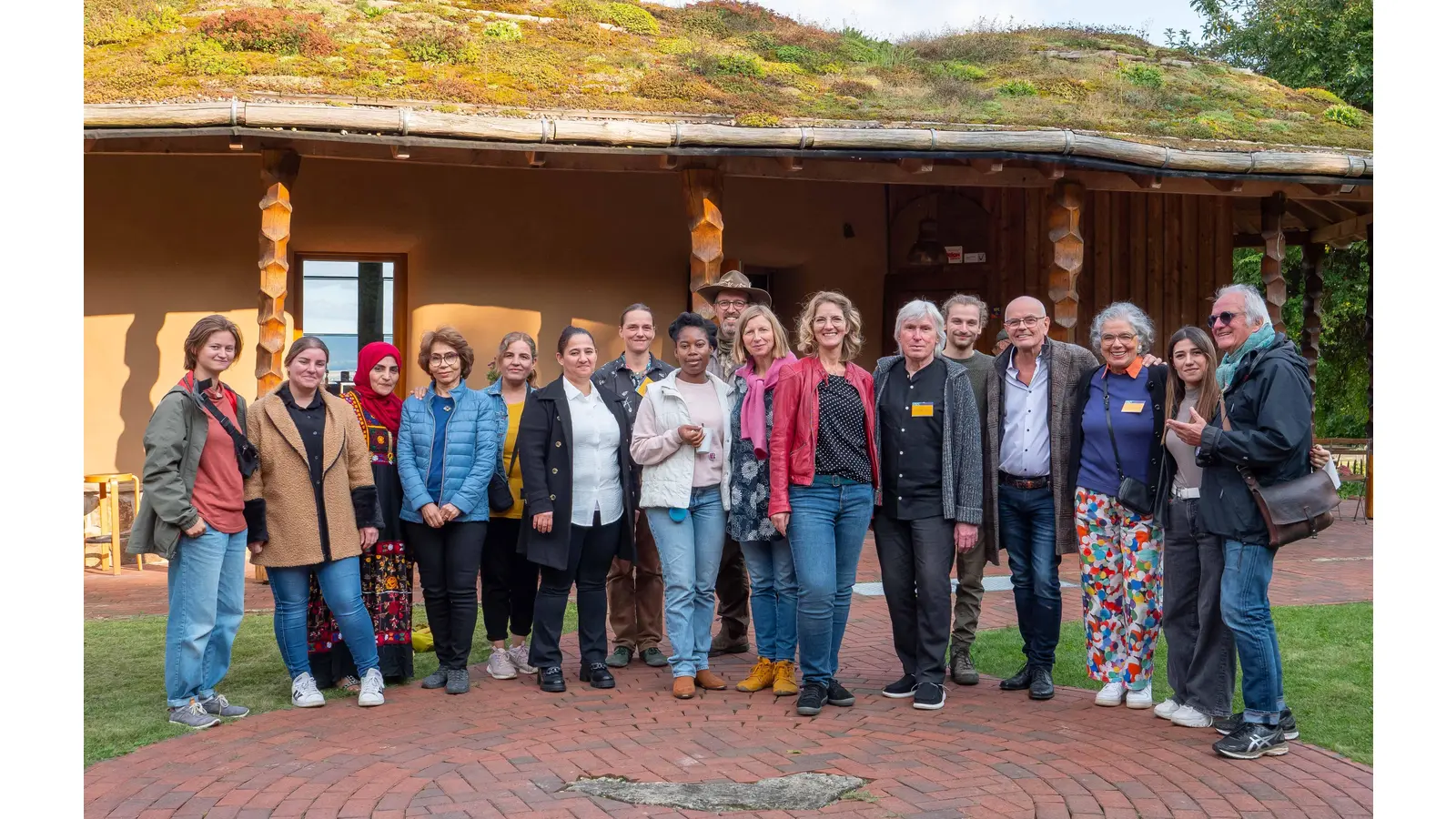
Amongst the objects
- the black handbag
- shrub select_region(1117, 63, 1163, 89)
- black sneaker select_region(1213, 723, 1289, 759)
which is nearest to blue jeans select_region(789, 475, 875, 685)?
the black handbag

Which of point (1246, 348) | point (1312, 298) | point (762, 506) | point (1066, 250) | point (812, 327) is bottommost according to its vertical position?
point (762, 506)

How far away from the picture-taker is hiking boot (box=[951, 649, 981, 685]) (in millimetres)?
6438

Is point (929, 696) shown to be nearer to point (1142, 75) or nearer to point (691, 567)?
point (691, 567)

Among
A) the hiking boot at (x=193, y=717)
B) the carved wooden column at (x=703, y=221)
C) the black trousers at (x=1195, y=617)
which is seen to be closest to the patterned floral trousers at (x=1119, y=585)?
the black trousers at (x=1195, y=617)

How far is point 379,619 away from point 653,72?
7066 millimetres

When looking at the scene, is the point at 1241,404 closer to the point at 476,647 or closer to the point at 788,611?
the point at 788,611

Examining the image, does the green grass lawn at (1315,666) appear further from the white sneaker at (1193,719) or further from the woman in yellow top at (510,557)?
the woman in yellow top at (510,557)

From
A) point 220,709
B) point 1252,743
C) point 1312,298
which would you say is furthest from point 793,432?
point 1312,298

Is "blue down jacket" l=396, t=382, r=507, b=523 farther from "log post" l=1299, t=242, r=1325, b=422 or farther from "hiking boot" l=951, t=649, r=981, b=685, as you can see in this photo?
"log post" l=1299, t=242, r=1325, b=422

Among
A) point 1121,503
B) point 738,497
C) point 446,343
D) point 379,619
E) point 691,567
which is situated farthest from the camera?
point 379,619

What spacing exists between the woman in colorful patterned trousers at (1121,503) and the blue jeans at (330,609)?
3434mm

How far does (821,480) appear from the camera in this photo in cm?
589

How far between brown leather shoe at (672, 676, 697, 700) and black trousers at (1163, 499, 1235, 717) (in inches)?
86.4

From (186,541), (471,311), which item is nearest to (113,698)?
(186,541)
